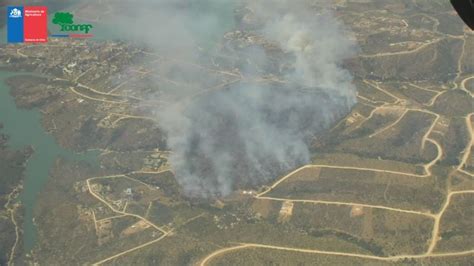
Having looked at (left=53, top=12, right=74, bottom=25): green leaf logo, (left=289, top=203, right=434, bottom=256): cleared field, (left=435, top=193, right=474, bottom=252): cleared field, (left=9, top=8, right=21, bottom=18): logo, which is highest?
(left=9, top=8, right=21, bottom=18): logo

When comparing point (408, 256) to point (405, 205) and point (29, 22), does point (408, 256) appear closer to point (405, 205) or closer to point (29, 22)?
point (405, 205)

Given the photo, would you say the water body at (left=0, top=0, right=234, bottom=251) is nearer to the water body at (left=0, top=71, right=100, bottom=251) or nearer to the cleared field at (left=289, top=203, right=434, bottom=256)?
the water body at (left=0, top=71, right=100, bottom=251)

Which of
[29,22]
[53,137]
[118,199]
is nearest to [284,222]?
[118,199]

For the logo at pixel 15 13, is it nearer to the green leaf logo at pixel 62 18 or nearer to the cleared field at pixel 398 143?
the green leaf logo at pixel 62 18

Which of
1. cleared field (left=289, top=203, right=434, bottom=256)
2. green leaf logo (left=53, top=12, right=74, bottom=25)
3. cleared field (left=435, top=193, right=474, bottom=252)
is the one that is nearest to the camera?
cleared field (left=435, top=193, right=474, bottom=252)

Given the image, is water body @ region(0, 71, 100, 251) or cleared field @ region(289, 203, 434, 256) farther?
water body @ region(0, 71, 100, 251)

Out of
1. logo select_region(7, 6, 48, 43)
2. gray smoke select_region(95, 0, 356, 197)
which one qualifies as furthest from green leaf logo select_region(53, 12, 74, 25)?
logo select_region(7, 6, 48, 43)

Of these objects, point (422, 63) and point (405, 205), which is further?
point (422, 63)
